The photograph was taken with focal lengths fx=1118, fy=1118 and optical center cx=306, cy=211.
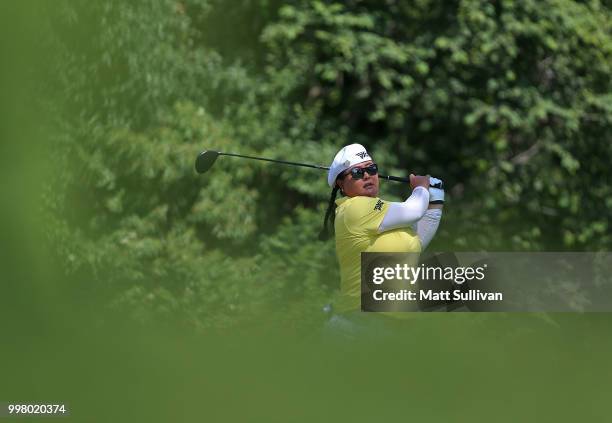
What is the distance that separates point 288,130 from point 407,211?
5040 mm

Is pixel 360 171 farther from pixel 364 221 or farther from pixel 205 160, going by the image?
pixel 205 160

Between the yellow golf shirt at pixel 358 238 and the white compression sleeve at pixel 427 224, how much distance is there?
0.10m

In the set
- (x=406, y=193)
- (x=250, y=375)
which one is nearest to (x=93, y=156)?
(x=406, y=193)

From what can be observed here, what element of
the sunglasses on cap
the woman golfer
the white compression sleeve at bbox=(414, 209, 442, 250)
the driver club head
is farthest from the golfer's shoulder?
the driver club head

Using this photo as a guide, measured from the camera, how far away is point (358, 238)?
210 inches

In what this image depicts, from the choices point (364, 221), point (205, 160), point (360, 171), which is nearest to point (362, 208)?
point (364, 221)

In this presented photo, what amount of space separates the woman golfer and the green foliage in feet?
10.8

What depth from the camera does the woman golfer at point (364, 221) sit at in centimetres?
529

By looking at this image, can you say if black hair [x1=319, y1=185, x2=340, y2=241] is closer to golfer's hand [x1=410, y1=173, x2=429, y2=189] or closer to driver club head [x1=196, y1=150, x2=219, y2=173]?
golfer's hand [x1=410, y1=173, x2=429, y2=189]

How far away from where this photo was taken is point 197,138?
9.59 m

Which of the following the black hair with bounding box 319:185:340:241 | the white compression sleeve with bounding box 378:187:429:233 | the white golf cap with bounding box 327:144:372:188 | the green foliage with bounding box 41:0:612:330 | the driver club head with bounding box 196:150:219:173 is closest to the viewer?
the white compression sleeve with bounding box 378:187:429:233

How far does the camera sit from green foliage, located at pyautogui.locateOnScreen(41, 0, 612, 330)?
9.14 m

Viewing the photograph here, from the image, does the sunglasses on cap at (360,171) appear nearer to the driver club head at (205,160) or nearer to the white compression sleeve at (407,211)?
the white compression sleeve at (407,211)

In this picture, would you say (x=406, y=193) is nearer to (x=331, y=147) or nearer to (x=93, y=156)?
(x=331, y=147)
